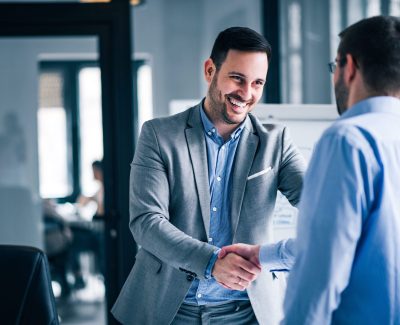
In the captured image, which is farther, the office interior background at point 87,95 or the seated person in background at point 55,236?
the seated person in background at point 55,236

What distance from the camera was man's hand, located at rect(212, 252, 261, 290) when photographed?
5.54 feet

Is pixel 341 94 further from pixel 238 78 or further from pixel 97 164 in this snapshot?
pixel 97 164

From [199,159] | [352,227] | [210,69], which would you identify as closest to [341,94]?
[352,227]

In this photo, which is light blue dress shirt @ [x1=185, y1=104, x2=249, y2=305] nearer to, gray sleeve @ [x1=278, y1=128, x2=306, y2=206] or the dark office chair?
gray sleeve @ [x1=278, y1=128, x2=306, y2=206]

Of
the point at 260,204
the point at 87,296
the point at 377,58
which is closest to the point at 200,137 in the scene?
the point at 260,204

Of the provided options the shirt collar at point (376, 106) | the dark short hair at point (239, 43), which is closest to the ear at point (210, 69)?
the dark short hair at point (239, 43)

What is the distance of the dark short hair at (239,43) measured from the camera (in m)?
1.91

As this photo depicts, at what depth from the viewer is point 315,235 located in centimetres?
111

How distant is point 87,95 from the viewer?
3.57 metres

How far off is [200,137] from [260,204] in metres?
0.26

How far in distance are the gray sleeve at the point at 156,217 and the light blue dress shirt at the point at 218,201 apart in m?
0.09

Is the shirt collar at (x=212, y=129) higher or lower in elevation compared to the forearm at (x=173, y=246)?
higher

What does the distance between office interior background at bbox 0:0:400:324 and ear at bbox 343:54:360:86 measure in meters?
2.28

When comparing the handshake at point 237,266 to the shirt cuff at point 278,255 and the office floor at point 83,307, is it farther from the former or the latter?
the office floor at point 83,307
